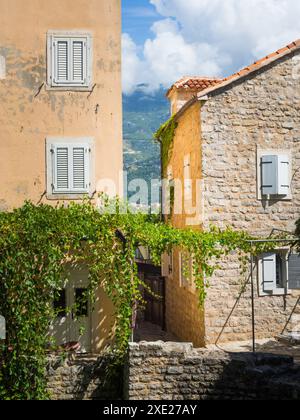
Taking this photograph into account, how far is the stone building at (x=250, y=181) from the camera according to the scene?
14375 mm

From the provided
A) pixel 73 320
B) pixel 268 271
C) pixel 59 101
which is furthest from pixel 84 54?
pixel 268 271

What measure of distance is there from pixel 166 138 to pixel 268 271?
6929mm

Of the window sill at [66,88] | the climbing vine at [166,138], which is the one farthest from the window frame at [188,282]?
the window sill at [66,88]

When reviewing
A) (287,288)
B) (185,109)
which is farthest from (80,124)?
(287,288)

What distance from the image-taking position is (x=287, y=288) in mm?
14859

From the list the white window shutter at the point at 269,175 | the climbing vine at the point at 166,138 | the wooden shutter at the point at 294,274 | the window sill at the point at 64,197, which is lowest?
the wooden shutter at the point at 294,274

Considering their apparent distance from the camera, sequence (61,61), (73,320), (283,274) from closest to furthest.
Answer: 1. (73,320)
2. (61,61)
3. (283,274)

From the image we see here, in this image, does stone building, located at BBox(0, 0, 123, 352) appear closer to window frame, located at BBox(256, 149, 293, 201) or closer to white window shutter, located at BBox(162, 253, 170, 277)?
window frame, located at BBox(256, 149, 293, 201)

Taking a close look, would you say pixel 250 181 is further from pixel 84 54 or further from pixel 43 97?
pixel 43 97

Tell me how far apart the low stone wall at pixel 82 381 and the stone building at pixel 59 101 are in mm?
2232

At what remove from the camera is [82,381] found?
11.5 m

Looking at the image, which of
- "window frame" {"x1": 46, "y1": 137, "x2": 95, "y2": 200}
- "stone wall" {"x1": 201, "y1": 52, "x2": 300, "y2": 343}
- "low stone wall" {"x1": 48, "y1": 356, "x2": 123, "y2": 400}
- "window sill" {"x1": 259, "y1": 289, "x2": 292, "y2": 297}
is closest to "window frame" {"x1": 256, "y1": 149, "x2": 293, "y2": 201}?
"stone wall" {"x1": 201, "y1": 52, "x2": 300, "y2": 343}

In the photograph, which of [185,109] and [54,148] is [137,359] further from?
[185,109]

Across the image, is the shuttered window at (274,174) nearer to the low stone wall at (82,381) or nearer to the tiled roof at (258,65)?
the tiled roof at (258,65)
